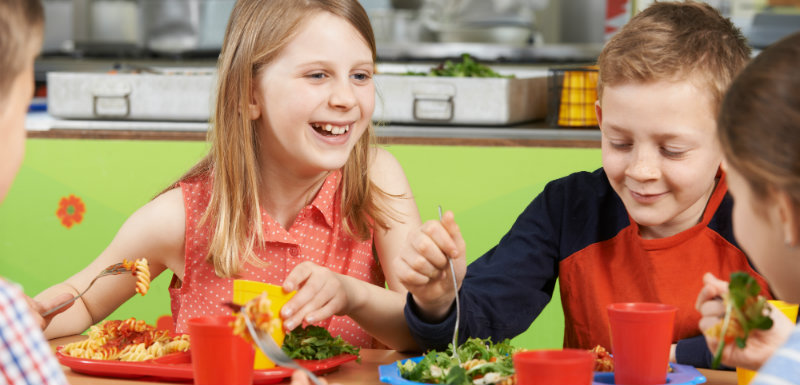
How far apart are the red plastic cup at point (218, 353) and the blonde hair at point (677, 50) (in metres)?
0.62

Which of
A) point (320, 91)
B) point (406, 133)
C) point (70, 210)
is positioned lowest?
point (70, 210)

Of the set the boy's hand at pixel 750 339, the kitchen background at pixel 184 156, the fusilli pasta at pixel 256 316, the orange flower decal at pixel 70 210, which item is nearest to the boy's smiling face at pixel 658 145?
the boy's hand at pixel 750 339

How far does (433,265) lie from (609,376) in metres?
0.24

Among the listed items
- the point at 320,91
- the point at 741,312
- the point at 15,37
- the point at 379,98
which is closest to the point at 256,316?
the point at 15,37

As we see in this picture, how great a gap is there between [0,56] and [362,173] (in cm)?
86

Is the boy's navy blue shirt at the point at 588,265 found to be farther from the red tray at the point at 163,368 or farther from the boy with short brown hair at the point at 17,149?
the boy with short brown hair at the point at 17,149

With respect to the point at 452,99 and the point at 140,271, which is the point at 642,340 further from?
the point at 452,99

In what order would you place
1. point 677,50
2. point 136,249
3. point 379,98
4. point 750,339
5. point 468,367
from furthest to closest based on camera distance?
point 379,98
point 136,249
point 677,50
point 468,367
point 750,339

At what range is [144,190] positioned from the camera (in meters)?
2.38

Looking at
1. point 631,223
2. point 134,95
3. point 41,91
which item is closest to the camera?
point 631,223

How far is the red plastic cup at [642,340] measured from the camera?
3.34 feet

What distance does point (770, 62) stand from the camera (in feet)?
2.73

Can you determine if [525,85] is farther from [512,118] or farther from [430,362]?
Result: [430,362]

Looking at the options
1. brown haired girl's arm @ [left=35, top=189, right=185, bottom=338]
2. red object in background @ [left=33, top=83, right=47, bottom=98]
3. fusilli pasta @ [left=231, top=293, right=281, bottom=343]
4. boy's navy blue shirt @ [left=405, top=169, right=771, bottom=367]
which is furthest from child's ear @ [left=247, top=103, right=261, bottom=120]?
red object in background @ [left=33, top=83, right=47, bottom=98]
